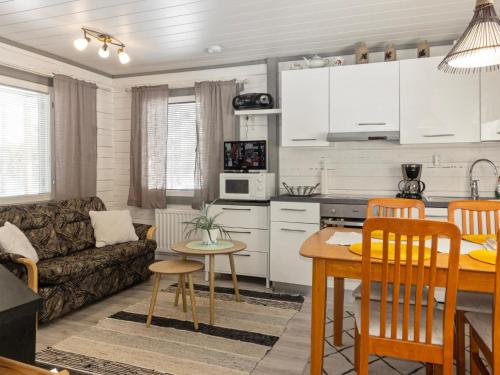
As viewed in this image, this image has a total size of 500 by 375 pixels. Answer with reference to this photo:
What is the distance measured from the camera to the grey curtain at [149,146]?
5.02m

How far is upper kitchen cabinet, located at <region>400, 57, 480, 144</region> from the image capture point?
356 centimetres

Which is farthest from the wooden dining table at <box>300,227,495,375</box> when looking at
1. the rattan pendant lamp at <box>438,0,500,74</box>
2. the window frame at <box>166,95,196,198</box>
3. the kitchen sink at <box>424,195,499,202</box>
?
the window frame at <box>166,95,196,198</box>

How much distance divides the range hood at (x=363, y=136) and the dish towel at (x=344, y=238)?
61.7 inches

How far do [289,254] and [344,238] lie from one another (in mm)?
1564

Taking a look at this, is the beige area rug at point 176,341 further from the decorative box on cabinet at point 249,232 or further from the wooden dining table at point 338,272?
the wooden dining table at point 338,272

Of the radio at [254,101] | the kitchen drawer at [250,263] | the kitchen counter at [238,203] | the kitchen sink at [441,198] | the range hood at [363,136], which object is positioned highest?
the radio at [254,101]

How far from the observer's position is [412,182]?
3.95m

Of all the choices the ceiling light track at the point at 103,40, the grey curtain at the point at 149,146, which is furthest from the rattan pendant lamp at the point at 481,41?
the grey curtain at the point at 149,146

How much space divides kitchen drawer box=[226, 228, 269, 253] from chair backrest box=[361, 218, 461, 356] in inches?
90.1

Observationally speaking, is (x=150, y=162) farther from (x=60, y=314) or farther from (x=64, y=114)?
(x=60, y=314)

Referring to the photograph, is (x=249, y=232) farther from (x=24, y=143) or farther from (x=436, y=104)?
(x=24, y=143)

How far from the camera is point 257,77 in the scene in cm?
464

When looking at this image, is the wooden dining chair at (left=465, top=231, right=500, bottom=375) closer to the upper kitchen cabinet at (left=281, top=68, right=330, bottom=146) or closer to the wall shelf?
the upper kitchen cabinet at (left=281, top=68, right=330, bottom=146)

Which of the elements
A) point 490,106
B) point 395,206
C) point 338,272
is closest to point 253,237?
point 395,206
